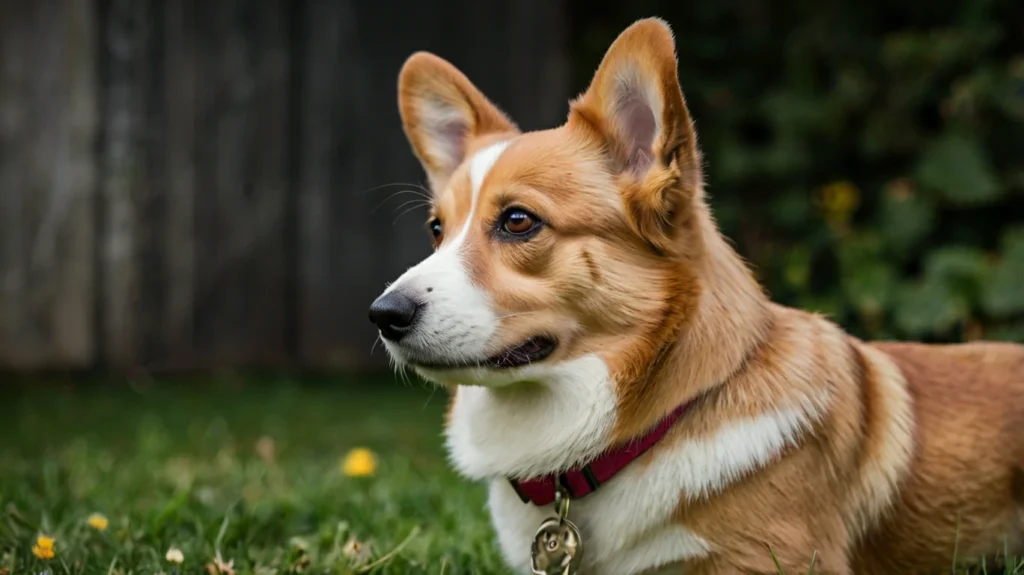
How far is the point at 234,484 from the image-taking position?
3617mm

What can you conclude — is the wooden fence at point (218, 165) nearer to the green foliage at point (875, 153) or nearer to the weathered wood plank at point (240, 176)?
the weathered wood plank at point (240, 176)

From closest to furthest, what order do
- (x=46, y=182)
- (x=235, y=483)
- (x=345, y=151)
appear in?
1. (x=235, y=483)
2. (x=46, y=182)
3. (x=345, y=151)

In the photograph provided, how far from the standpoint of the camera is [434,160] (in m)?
2.81

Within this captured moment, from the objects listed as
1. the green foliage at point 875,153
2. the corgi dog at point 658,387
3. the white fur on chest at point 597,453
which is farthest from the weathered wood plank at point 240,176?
the white fur on chest at point 597,453

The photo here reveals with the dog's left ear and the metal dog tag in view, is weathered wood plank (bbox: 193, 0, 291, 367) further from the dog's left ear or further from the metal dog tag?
the metal dog tag

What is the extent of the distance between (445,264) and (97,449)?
280cm

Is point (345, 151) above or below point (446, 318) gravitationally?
below

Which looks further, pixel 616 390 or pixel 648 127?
pixel 648 127

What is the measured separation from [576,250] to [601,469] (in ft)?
1.56

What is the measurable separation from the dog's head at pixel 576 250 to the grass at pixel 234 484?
664 mm

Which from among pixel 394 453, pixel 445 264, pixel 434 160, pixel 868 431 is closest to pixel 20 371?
pixel 394 453

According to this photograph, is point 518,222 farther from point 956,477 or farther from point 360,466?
point 360,466

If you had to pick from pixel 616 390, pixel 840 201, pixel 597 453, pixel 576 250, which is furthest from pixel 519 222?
pixel 840 201

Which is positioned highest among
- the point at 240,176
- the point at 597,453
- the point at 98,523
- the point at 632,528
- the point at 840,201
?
the point at 597,453
